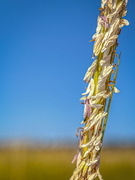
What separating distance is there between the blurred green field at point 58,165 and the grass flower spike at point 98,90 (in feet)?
5.64

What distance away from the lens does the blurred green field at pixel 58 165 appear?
8.26ft

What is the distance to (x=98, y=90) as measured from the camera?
14.9 inches

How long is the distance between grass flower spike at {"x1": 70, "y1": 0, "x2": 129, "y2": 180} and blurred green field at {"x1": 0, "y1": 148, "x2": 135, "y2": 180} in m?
1.72

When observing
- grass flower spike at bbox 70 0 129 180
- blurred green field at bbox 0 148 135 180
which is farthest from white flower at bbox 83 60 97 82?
blurred green field at bbox 0 148 135 180

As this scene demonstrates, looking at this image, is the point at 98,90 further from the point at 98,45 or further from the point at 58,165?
the point at 58,165

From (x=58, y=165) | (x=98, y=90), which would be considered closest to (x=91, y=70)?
(x=98, y=90)

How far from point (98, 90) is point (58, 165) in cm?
A: 263

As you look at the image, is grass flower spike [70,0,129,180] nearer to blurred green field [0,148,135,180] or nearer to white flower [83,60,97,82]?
white flower [83,60,97,82]

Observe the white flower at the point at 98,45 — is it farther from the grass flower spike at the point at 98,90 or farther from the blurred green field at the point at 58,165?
the blurred green field at the point at 58,165

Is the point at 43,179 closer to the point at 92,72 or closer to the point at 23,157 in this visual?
the point at 23,157

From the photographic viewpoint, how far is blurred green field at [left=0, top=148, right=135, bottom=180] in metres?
2.52

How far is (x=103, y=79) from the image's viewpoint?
14.8 inches

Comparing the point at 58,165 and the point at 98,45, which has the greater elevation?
the point at 98,45

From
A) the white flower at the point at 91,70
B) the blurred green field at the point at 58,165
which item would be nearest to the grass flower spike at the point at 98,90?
the white flower at the point at 91,70
